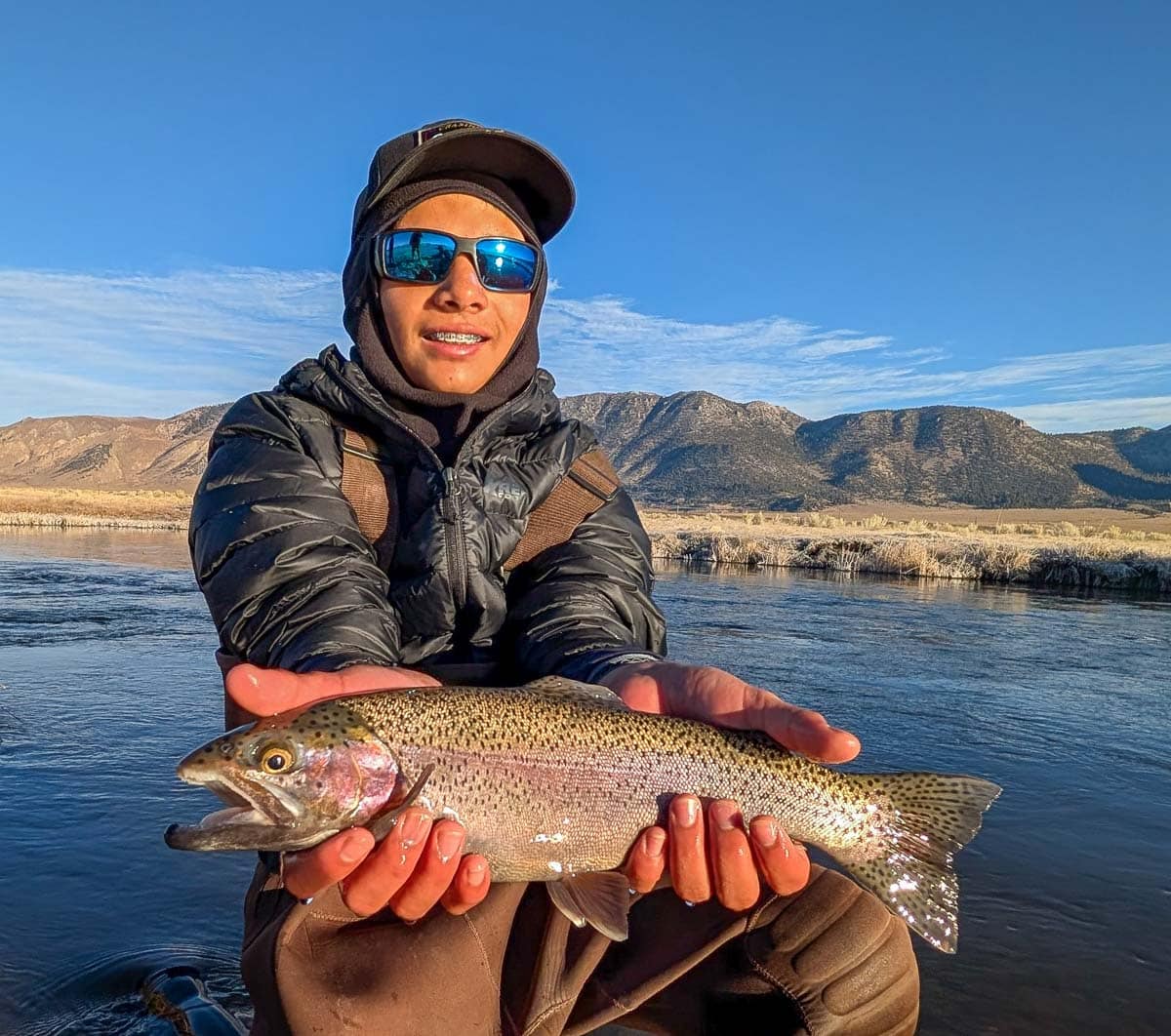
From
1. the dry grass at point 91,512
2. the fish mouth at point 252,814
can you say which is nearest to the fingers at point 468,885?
the fish mouth at point 252,814

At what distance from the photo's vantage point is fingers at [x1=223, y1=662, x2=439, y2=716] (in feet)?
7.97

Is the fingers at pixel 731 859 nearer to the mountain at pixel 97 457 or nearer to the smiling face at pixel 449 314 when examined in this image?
the smiling face at pixel 449 314

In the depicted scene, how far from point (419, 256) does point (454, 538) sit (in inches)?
42.3

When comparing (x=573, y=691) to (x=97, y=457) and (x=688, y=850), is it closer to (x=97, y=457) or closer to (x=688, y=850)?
(x=688, y=850)

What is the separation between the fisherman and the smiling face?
0.03 feet

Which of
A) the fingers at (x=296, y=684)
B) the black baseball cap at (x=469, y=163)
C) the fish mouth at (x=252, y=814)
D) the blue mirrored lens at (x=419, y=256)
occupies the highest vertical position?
the black baseball cap at (x=469, y=163)

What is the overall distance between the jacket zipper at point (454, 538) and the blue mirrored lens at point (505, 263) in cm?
78

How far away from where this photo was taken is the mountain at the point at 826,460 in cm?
12181

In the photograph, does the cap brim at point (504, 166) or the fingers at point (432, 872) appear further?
the cap brim at point (504, 166)

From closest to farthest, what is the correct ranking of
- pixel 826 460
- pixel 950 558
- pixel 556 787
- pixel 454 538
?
pixel 556 787 → pixel 454 538 → pixel 950 558 → pixel 826 460

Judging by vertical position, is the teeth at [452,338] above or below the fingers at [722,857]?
above

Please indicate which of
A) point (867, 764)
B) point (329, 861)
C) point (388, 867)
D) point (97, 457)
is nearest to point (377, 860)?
point (388, 867)

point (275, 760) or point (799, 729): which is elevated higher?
point (799, 729)

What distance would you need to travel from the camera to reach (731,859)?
8.89 ft
